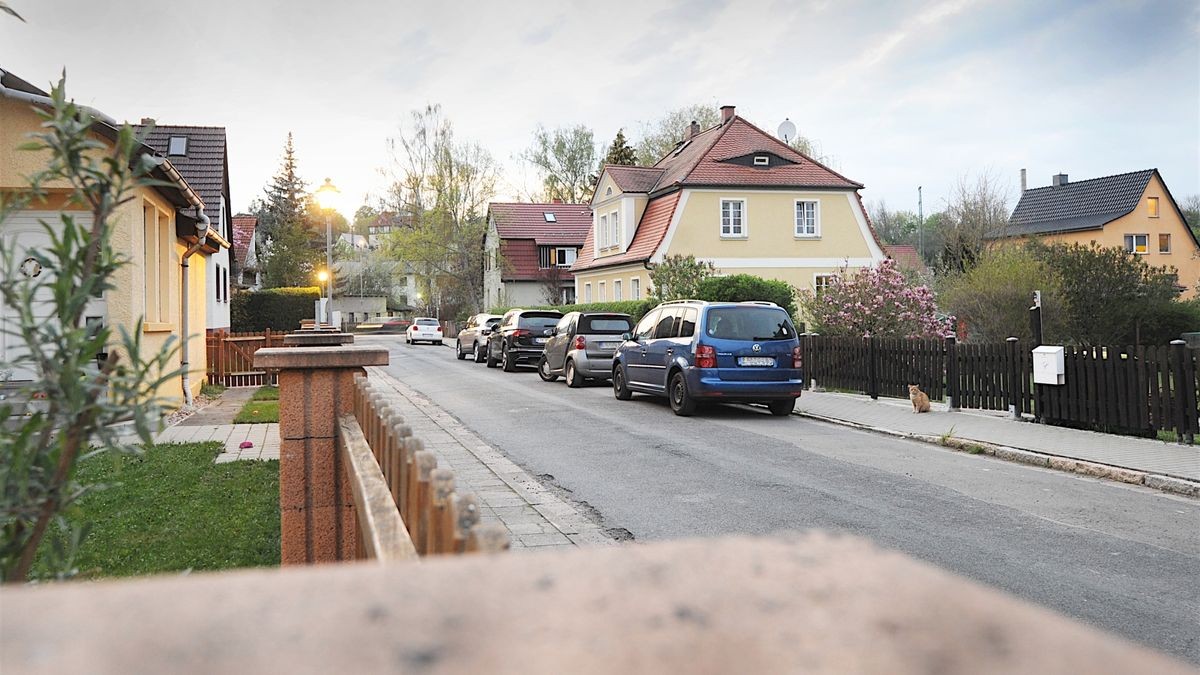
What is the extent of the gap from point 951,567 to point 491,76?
1205 centimetres

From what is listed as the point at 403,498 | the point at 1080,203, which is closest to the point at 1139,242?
the point at 1080,203

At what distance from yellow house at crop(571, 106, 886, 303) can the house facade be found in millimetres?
15918

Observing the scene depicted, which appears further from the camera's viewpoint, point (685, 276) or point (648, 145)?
point (648, 145)

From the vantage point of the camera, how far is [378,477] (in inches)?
126

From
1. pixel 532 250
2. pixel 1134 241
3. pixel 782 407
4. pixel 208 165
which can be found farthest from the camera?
pixel 532 250

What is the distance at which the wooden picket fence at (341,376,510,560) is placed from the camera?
1686 mm

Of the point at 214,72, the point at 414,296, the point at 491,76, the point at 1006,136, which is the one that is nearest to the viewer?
the point at 214,72

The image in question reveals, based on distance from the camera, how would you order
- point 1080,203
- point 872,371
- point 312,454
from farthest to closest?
1. point 1080,203
2. point 872,371
3. point 312,454

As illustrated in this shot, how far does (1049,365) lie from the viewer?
12539 mm

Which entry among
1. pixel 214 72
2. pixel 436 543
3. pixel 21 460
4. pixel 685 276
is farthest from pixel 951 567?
pixel 685 276

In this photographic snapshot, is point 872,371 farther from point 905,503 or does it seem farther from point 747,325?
point 905,503

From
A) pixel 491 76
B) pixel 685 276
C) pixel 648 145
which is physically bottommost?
pixel 685 276

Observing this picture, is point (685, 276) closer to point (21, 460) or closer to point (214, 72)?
point (214, 72)

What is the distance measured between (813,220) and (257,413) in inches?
1150
